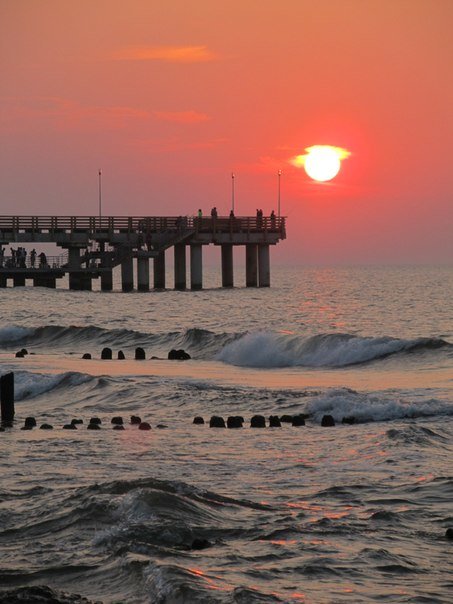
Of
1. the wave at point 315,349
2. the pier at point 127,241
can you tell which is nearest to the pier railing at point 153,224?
the pier at point 127,241

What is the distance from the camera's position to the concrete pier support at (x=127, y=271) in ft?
254

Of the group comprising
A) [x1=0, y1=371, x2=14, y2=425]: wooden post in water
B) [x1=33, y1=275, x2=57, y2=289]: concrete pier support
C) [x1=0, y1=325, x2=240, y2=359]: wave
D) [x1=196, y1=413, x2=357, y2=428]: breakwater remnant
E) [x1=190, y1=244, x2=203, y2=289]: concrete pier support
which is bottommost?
[x1=0, y1=325, x2=240, y2=359]: wave

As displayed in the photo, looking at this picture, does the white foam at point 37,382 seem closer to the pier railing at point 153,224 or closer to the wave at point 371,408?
the wave at point 371,408

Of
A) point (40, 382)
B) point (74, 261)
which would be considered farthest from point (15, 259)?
point (40, 382)

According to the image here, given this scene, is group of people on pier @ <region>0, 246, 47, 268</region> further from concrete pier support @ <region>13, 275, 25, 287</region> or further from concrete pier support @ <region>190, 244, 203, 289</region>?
concrete pier support @ <region>190, 244, 203, 289</region>

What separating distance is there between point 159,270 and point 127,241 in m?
7.71

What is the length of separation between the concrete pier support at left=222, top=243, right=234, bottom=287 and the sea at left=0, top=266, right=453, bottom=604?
51247 millimetres

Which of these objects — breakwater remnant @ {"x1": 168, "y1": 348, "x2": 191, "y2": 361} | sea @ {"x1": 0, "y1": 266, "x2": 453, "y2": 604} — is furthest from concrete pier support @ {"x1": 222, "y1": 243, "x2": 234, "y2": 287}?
sea @ {"x1": 0, "y1": 266, "x2": 453, "y2": 604}

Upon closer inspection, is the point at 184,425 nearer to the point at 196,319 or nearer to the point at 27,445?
the point at 27,445

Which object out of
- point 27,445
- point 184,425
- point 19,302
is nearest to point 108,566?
point 27,445

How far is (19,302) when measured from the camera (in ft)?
233

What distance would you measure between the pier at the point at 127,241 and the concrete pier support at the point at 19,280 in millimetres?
84

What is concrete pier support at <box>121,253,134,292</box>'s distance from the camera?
Result: 7747cm

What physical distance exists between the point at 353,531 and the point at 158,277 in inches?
2881
